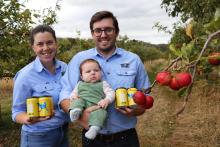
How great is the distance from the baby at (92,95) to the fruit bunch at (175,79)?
1.47m

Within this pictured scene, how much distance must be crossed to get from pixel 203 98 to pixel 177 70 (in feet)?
36.1

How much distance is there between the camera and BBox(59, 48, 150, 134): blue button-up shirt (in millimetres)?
3369

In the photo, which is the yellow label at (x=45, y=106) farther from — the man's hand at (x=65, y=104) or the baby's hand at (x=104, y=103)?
the baby's hand at (x=104, y=103)

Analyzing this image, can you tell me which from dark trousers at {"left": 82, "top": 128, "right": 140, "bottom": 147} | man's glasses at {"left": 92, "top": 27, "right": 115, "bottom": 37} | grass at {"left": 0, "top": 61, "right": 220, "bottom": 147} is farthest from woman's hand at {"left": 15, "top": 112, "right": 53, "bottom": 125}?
grass at {"left": 0, "top": 61, "right": 220, "bottom": 147}

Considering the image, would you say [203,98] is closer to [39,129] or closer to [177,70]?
[39,129]

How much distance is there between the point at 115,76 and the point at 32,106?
66 cm

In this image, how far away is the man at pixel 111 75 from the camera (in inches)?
132

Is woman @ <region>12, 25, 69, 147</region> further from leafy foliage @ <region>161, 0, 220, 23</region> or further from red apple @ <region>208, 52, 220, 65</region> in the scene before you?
leafy foliage @ <region>161, 0, 220, 23</region>

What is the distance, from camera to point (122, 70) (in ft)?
11.2

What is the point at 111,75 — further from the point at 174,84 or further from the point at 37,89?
the point at 174,84

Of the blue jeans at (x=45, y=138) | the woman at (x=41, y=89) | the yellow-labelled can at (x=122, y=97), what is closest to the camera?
the yellow-labelled can at (x=122, y=97)

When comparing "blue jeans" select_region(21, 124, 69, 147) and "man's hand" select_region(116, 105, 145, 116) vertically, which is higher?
"man's hand" select_region(116, 105, 145, 116)

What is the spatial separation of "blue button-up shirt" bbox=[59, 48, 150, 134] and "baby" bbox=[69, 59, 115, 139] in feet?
0.24

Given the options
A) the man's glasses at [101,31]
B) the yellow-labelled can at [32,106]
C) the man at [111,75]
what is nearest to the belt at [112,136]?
the man at [111,75]
